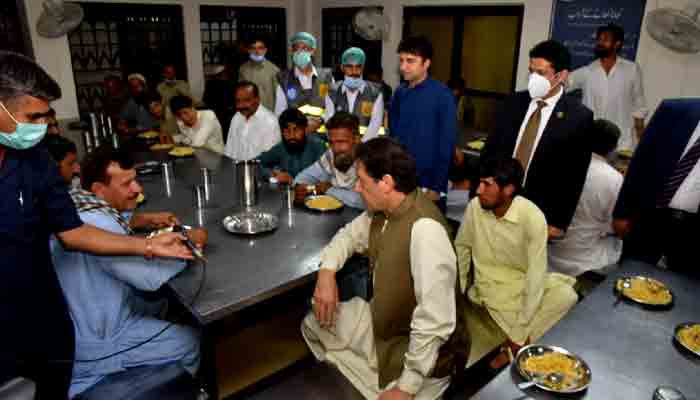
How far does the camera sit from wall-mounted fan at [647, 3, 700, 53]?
3.98 metres

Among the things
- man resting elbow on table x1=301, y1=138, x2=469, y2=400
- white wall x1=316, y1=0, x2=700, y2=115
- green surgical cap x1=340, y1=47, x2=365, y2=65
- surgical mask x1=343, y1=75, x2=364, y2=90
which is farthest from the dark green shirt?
white wall x1=316, y1=0, x2=700, y2=115

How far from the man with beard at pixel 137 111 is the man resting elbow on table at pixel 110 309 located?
3388 mm

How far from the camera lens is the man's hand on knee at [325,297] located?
1829 mm

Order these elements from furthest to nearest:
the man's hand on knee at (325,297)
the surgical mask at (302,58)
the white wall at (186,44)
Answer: the white wall at (186,44) → the surgical mask at (302,58) → the man's hand on knee at (325,297)

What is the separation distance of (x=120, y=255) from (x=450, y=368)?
50.6 inches

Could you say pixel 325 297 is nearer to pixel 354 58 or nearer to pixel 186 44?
pixel 354 58

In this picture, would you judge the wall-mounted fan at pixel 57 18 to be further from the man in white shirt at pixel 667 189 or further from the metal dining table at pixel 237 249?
the man in white shirt at pixel 667 189

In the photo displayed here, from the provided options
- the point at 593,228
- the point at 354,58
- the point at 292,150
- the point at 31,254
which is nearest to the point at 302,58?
the point at 354,58

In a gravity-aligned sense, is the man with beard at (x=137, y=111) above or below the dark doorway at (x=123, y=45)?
below

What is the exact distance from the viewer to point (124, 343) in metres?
1.73

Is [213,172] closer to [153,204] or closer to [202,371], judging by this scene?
[153,204]

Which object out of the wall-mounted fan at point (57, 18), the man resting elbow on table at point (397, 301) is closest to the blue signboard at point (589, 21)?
the man resting elbow on table at point (397, 301)

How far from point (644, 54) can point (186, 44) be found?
6.03 m

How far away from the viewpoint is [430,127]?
2.91 m
